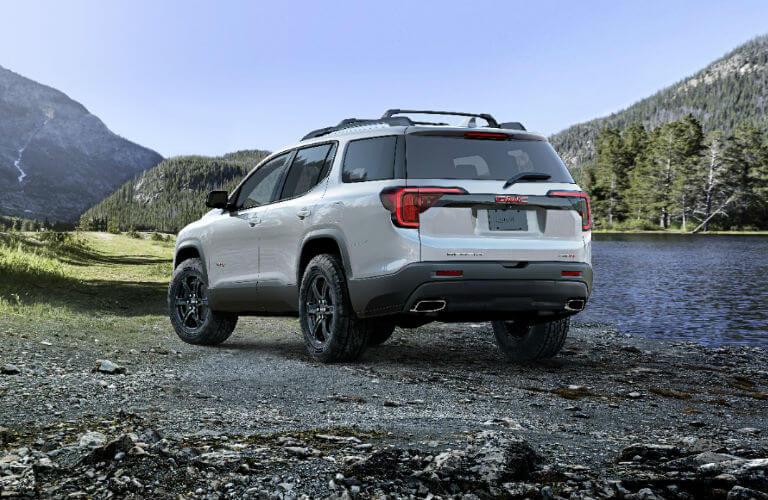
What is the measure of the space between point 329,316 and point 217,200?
7.98 ft

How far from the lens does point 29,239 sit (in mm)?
20969

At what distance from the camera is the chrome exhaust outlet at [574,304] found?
20.3ft

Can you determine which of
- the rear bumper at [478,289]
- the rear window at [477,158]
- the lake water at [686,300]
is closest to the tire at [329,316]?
A: the rear bumper at [478,289]

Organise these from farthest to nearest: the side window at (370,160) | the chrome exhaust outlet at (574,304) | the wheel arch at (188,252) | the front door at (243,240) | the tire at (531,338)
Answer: the wheel arch at (188,252) < the front door at (243,240) < the tire at (531,338) < the chrome exhaust outlet at (574,304) < the side window at (370,160)

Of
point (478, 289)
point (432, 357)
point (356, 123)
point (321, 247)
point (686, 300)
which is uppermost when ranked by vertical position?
point (356, 123)

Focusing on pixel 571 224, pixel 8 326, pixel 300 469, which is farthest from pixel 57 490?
pixel 8 326

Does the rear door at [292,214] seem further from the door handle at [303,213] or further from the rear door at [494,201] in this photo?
the rear door at [494,201]

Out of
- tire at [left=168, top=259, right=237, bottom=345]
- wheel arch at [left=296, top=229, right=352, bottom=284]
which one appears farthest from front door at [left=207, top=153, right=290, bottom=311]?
wheel arch at [left=296, top=229, right=352, bottom=284]

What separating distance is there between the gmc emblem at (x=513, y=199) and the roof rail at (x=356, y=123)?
1094mm

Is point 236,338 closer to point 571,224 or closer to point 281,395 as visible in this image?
point 281,395

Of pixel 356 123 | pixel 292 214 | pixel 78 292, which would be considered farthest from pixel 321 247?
pixel 78 292

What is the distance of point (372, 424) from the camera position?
4.34m

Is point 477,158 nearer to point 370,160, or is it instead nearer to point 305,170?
point 370,160

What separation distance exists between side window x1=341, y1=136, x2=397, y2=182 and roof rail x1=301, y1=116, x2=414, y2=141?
19cm
